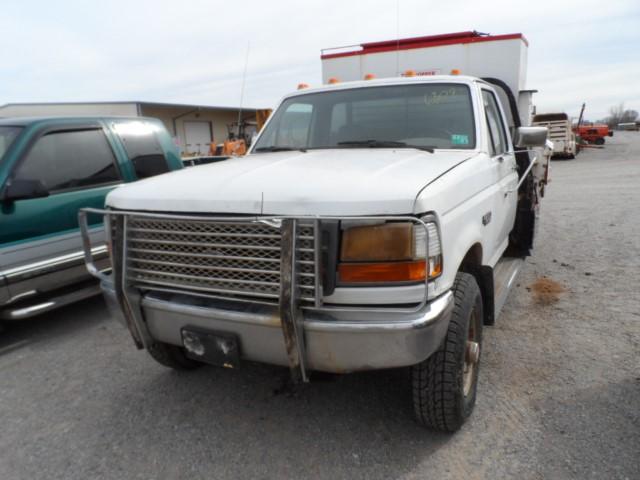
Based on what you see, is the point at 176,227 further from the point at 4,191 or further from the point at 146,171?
the point at 146,171

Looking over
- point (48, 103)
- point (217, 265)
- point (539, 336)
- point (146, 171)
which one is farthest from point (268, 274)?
point (48, 103)

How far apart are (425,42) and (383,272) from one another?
449cm

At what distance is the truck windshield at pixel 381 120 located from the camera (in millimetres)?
3324

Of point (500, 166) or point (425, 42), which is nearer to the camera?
point (500, 166)

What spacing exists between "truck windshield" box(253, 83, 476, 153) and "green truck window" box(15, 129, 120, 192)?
1.74 m

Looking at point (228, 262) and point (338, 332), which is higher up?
point (228, 262)

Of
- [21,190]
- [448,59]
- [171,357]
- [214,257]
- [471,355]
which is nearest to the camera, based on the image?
[214,257]

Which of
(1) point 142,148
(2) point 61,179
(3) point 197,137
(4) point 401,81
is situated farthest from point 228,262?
(3) point 197,137

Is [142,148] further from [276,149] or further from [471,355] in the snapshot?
[471,355]

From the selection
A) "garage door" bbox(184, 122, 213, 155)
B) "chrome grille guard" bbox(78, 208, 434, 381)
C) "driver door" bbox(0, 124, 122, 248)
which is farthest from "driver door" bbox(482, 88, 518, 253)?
"garage door" bbox(184, 122, 213, 155)

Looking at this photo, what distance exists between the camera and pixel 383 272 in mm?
2125

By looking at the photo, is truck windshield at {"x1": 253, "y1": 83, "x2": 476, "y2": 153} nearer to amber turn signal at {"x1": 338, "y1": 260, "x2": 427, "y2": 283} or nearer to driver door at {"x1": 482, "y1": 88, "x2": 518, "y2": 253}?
driver door at {"x1": 482, "y1": 88, "x2": 518, "y2": 253}

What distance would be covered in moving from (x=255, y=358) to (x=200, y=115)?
30140mm

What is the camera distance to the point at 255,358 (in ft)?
7.70
